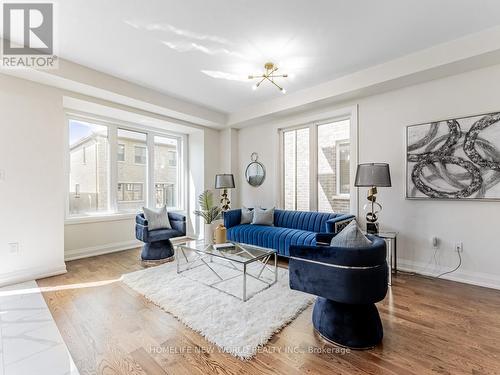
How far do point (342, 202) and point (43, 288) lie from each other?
4253mm

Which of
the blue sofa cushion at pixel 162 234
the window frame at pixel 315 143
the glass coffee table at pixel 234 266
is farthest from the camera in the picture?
the window frame at pixel 315 143

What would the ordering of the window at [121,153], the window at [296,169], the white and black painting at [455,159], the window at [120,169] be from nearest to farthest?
the white and black painting at [455,159], the window at [120,169], the window at [296,169], the window at [121,153]

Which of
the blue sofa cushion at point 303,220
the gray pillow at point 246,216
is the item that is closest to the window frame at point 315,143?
the blue sofa cushion at point 303,220

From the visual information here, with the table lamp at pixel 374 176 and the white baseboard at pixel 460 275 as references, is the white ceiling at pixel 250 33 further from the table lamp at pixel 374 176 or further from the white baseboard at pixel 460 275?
the white baseboard at pixel 460 275

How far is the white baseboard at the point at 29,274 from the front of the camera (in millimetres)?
2912

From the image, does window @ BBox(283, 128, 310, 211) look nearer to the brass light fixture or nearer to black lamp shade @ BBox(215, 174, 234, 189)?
black lamp shade @ BBox(215, 174, 234, 189)

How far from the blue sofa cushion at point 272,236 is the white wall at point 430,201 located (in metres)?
1.12

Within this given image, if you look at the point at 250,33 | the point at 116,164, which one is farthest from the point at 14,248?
the point at 250,33

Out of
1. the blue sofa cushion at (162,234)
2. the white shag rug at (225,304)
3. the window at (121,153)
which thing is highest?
the window at (121,153)

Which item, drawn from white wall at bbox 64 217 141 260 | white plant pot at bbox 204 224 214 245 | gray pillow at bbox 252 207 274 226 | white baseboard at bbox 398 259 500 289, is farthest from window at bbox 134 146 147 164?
white baseboard at bbox 398 259 500 289

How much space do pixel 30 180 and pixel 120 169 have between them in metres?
1.68

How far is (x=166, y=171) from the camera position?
559cm

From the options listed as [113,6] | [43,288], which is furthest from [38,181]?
[113,6]

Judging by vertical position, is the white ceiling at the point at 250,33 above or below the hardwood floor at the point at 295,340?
above
